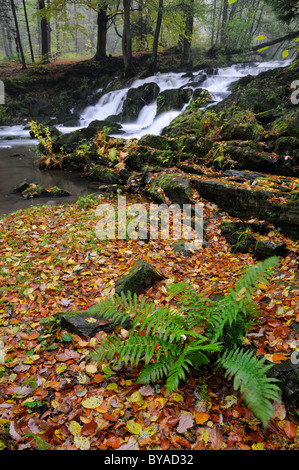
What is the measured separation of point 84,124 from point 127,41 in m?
6.64

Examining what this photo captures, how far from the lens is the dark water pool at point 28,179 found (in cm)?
782

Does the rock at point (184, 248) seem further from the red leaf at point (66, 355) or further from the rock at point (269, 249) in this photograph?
the red leaf at point (66, 355)

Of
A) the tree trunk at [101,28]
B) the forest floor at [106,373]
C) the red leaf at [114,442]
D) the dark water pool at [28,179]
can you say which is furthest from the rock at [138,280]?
the tree trunk at [101,28]

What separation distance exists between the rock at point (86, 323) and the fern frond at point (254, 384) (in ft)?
4.26

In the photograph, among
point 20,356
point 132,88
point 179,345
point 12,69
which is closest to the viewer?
point 179,345

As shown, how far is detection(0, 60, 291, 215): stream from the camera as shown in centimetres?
871

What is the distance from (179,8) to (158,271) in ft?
72.1

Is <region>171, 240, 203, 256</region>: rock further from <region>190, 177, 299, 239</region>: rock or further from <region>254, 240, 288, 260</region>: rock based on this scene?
<region>190, 177, 299, 239</region>: rock

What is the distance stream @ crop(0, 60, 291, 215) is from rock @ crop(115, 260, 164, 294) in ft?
16.6

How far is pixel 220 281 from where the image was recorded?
3.74 meters

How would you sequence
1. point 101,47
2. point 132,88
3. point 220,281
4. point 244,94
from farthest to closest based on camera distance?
point 101,47 → point 132,88 → point 244,94 → point 220,281
